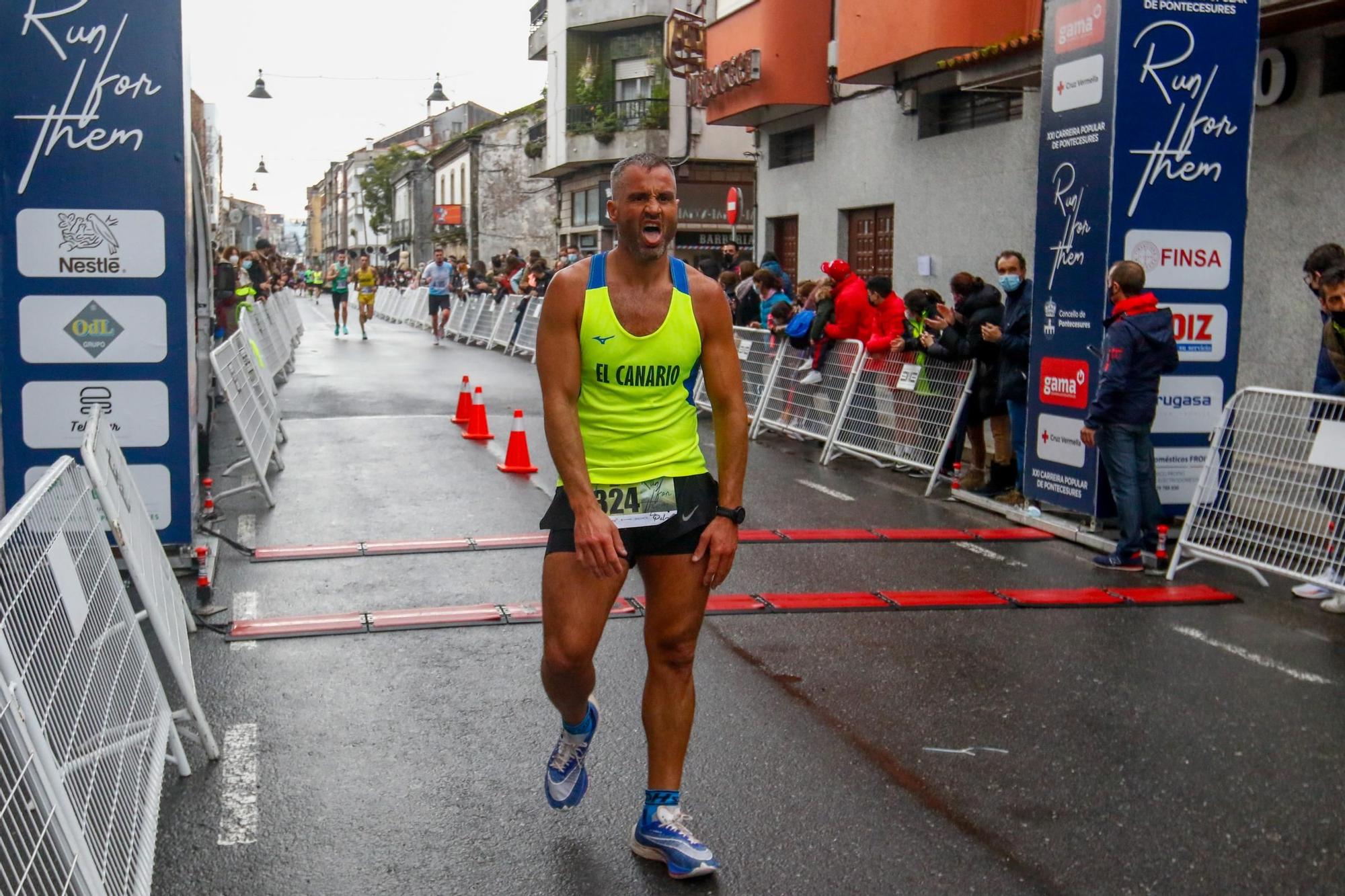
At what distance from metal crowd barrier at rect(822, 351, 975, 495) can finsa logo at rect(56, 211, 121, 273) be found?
21.5 ft

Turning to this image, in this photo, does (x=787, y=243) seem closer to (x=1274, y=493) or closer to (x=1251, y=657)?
(x=1274, y=493)

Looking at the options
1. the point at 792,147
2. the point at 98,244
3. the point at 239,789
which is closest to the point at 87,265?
the point at 98,244

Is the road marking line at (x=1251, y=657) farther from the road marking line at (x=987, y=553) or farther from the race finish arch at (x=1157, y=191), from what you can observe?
the race finish arch at (x=1157, y=191)

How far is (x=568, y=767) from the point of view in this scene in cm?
436

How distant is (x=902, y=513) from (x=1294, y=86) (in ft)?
16.2

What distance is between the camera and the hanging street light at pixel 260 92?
43.1 m

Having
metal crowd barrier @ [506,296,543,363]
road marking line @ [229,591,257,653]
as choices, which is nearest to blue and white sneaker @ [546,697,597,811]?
road marking line @ [229,591,257,653]

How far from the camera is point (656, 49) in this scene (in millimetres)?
40312

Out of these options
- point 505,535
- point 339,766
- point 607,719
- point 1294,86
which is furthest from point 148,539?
point 1294,86

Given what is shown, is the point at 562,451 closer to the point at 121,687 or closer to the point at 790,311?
the point at 121,687

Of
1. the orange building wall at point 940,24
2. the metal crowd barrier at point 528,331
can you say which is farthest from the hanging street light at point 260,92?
the orange building wall at point 940,24

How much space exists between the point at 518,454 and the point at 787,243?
12.7 m

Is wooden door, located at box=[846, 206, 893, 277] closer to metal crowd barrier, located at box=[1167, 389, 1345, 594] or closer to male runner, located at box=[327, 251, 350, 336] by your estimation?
metal crowd barrier, located at box=[1167, 389, 1345, 594]

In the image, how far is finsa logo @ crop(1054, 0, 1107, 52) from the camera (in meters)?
9.00
